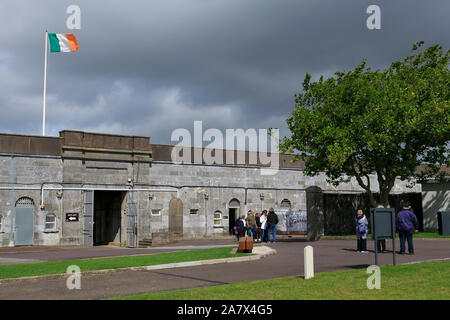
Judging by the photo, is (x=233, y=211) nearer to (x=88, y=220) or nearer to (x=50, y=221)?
(x=88, y=220)

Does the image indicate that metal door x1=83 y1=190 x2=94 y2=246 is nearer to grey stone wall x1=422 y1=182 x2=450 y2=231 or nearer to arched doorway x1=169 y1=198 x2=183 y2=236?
A: arched doorway x1=169 y1=198 x2=183 y2=236

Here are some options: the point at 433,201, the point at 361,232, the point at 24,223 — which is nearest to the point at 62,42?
the point at 24,223

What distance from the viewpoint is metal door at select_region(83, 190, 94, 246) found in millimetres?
29391

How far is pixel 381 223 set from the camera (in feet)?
40.4

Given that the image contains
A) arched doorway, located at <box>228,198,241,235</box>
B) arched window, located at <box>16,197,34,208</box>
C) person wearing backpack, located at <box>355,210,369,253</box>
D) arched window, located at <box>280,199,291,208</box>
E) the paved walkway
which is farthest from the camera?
arched window, located at <box>280,199,291,208</box>

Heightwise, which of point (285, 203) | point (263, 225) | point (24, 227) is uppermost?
point (285, 203)

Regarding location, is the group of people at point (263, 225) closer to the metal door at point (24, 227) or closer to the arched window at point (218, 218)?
the arched window at point (218, 218)

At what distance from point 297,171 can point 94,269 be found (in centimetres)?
2661

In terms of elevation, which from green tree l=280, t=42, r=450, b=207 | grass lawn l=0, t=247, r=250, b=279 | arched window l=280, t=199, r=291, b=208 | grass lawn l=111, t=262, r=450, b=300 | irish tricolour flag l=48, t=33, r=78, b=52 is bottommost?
grass lawn l=0, t=247, r=250, b=279

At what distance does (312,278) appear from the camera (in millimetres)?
10797

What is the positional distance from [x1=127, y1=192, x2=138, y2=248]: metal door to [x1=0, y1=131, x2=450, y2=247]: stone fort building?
65 millimetres

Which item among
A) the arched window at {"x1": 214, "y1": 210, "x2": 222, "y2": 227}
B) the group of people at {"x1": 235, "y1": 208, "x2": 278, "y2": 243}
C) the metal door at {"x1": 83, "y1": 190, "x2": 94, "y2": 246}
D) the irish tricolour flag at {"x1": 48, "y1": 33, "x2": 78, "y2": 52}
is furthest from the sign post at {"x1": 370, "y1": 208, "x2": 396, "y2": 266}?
the irish tricolour flag at {"x1": 48, "y1": 33, "x2": 78, "y2": 52}

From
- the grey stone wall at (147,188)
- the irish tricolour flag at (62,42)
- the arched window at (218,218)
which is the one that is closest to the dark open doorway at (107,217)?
the grey stone wall at (147,188)

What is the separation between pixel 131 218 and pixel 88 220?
119 inches
